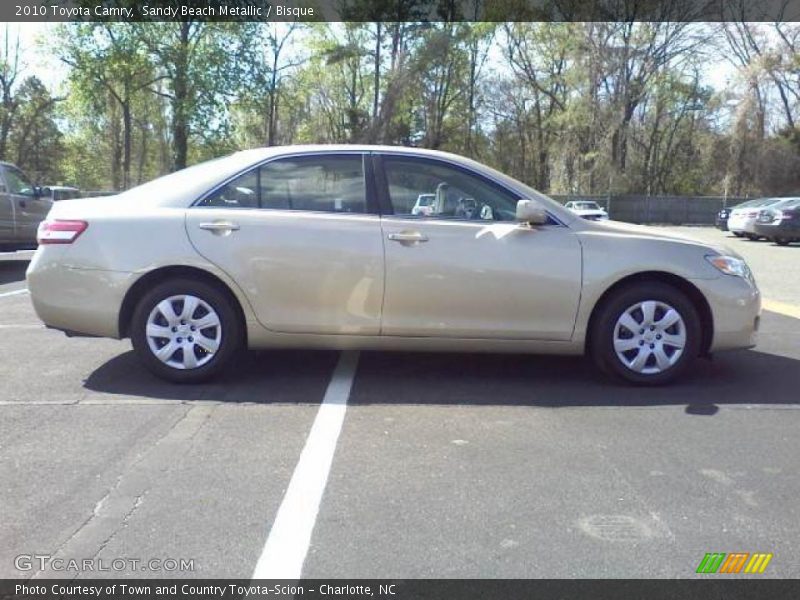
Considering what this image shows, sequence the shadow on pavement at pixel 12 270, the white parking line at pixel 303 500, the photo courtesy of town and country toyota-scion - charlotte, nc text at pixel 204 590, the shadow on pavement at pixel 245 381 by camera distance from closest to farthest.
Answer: the photo courtesy of town and country toyota-scion - charlotte, nc text at pixel 204 590 < the white parking line at pixel 303 500 < the shadow on pavement at pixel 245 381 < the shadow on pavement at pixel 12 270

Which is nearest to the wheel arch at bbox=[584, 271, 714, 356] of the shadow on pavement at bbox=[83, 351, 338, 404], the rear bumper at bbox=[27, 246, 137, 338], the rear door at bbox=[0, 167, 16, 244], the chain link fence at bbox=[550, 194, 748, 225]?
the shadow on pavement at bbox=[83, 351, 338, 404]

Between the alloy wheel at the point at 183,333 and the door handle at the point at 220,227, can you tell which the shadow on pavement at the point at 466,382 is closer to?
the alloy wheel at the point at 183,333

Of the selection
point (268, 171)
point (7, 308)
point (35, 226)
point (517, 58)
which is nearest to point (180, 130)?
point (517, 58)

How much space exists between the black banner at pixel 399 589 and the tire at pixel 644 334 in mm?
2500

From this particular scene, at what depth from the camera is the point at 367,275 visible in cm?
502

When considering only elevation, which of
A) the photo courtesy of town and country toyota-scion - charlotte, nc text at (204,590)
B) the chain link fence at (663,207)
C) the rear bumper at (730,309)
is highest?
the chain link fence at (663,207)

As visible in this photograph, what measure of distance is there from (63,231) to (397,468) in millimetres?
3057

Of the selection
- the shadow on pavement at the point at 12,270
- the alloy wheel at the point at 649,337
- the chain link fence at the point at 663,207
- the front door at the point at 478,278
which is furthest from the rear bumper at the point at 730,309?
the chain link fence at the point at 663,207

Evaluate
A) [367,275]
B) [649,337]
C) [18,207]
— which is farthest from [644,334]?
[18,207]

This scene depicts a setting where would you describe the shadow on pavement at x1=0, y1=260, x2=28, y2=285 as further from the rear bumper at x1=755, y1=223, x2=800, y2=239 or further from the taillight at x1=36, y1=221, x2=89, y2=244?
the rear bumper at x1=755, y1=223, x2=800, y2=239

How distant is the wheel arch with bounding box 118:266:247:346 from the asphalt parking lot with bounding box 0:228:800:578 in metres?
0.54

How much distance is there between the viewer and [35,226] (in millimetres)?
12445

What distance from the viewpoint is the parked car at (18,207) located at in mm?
11898

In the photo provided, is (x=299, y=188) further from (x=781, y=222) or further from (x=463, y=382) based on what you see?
(x=781, y=222)
